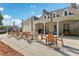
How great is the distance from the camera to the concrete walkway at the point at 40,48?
4.98 metres

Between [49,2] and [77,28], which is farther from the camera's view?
[77,28]

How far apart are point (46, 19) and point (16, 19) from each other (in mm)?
1640

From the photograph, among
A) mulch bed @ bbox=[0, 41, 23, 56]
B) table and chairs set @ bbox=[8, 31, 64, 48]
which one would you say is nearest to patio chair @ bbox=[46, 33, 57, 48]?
table and chairs set @ bbox=[8, 31, 64, 48]

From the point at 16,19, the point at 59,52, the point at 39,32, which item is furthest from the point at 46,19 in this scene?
the point at 59,52

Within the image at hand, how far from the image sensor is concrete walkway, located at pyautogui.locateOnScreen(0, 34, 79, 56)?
498 centimetres

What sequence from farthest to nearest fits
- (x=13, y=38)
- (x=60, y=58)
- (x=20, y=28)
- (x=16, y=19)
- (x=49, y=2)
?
(x=13, y=38)
(x=20, y=28)
(x=16, y=19)
(x=49, y=2)
(x=60, y=58)

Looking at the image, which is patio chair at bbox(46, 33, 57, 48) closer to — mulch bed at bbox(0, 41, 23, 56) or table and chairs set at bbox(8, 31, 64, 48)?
table and chairs set at bbox(8, 31, 64, 48)

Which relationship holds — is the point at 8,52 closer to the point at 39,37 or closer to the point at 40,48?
the point at 40,48

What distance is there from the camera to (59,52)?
16.5 ft

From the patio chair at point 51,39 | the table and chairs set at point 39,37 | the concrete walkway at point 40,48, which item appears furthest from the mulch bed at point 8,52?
the patio chair at point 51,39

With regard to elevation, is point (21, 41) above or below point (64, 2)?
below

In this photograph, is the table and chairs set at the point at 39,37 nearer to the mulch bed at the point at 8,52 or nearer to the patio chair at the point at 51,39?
the patio chair at the point at 51,39

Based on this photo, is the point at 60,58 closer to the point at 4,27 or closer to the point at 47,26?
the point at 47,26

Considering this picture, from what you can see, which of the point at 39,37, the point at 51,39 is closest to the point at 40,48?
the point at 51,39
